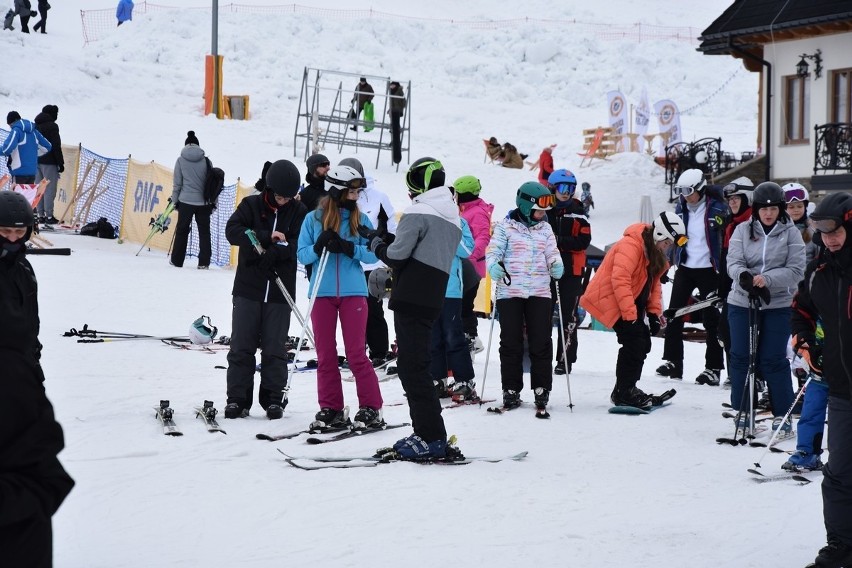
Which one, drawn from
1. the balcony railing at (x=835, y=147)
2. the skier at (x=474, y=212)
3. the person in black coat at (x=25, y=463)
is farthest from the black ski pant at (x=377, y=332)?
the balcony railing at (x=835, y=147)

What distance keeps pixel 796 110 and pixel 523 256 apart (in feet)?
63.6

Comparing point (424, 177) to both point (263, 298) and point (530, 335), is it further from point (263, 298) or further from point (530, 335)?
point (530, 335)

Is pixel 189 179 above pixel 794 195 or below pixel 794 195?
above

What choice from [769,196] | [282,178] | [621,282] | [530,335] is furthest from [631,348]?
[282,178]

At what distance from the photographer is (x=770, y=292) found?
8.09 metres

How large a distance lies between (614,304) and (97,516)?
4.65m

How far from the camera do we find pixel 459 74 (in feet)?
168

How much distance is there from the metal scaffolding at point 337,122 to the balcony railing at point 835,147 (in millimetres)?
8760

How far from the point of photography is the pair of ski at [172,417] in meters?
7.59

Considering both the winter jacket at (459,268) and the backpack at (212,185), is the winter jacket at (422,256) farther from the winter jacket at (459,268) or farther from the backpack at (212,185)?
the backpack at (212,185)

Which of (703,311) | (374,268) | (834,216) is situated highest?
(834,216)

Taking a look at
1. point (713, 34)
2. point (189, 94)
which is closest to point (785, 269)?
point (713, 34)

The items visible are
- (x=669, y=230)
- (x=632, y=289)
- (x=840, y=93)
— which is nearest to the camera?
(x=669, y=230)

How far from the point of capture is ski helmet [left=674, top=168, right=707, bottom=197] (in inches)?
415
